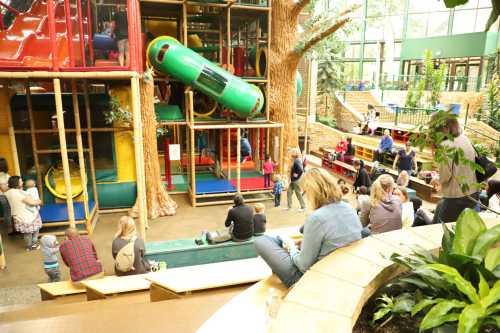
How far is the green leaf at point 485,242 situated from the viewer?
183 centimetres

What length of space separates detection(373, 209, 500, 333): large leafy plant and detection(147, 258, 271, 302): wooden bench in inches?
67.5

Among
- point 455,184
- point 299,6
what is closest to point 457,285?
point 455,184

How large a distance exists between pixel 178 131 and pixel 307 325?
1163 centimetres

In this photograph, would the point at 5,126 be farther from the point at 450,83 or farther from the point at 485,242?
the point at 450,83

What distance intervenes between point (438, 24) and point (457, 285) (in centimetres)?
2891

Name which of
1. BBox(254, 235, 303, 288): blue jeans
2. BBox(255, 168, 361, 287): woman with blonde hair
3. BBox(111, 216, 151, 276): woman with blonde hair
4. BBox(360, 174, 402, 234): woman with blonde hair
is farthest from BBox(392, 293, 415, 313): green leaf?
BBox(111, 216, 151, 276): woman with blonde hair

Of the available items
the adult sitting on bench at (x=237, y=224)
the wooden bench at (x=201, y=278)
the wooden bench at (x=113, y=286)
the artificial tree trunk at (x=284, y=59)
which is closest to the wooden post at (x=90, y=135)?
the adult sitting on bench at (x=237, y=224)

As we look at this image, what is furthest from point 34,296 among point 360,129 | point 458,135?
point 360,129

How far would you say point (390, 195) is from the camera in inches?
164

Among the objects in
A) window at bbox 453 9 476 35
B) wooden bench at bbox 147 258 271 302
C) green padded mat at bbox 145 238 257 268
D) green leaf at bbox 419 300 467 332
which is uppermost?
window at bbox 453 9 476 35

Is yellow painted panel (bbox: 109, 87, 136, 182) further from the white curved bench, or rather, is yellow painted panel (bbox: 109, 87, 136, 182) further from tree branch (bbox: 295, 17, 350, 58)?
the white curved bench

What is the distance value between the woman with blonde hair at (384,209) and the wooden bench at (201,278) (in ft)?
4.48

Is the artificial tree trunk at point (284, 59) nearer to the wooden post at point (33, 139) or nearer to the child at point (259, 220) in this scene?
the child at point (259, 220)

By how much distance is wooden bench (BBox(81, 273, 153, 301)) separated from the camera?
387cm
